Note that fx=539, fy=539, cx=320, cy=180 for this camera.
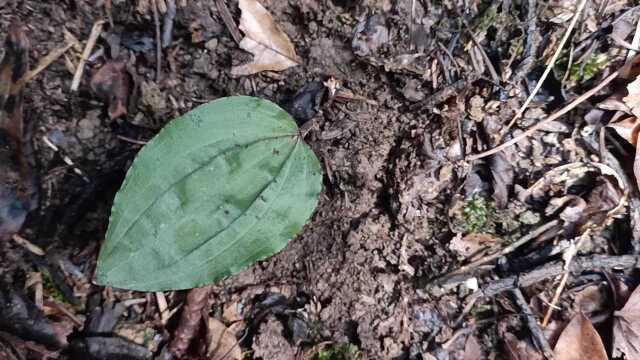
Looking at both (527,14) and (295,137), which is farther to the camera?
(527,14)

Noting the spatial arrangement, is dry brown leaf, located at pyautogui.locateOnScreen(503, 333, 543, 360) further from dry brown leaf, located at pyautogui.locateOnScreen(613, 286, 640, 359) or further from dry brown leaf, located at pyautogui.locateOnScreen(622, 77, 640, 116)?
dry brown leaf, located at pyautogui.locateOnScreen(622, 77, 640, 116)

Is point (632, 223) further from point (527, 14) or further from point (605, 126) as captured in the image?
point (527, 14)

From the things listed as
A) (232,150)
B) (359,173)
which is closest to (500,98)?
(359,173)

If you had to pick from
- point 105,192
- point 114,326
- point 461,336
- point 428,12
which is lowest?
point 114,326

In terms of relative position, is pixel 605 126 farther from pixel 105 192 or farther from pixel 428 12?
pixel 105 192

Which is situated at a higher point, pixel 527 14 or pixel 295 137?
pixel 527 14
